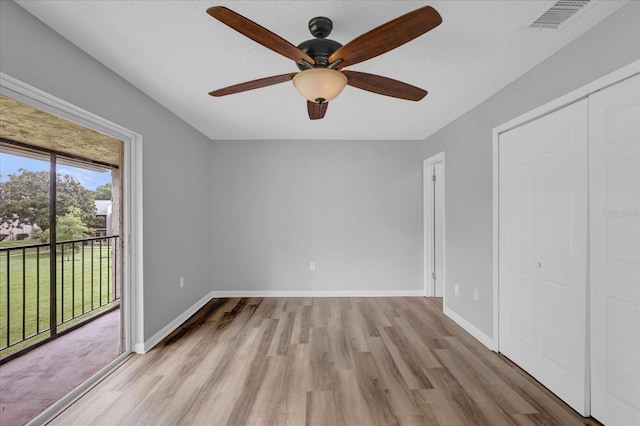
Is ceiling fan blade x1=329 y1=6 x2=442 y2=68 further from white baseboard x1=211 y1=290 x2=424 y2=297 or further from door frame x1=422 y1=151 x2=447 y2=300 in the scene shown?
white baseboard x1=211 y1=290 x2=424 y2=297

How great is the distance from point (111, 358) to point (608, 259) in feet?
11.9

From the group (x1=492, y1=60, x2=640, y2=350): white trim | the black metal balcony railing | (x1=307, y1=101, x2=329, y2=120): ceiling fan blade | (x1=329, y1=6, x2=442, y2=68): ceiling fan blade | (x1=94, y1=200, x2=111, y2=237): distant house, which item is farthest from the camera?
(x1=94, y1=200, x2=111, y2=237): distant house

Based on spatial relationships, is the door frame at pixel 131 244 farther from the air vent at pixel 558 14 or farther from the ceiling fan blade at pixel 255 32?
the air vent at pixel 558 14

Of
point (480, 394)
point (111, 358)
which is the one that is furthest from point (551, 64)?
point (111, 358)

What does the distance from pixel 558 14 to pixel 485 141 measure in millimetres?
1334

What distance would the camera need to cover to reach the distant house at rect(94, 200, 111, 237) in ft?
8.41

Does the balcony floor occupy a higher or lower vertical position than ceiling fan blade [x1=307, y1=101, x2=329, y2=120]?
lower

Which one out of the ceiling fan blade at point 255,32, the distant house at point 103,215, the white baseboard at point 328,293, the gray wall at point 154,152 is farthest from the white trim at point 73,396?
the ceiling fan blade at point 255,32

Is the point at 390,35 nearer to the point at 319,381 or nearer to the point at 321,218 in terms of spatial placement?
the point at 319,381

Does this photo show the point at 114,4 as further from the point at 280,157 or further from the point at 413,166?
the point at 413,166

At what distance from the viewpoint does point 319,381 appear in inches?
87.7

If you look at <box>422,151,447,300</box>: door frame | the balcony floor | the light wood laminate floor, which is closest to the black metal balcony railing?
the balcony floor

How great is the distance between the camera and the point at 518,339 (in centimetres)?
246

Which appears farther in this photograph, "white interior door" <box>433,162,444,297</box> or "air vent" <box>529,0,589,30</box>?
"white interior door" <box>433,162,444,297</box>
